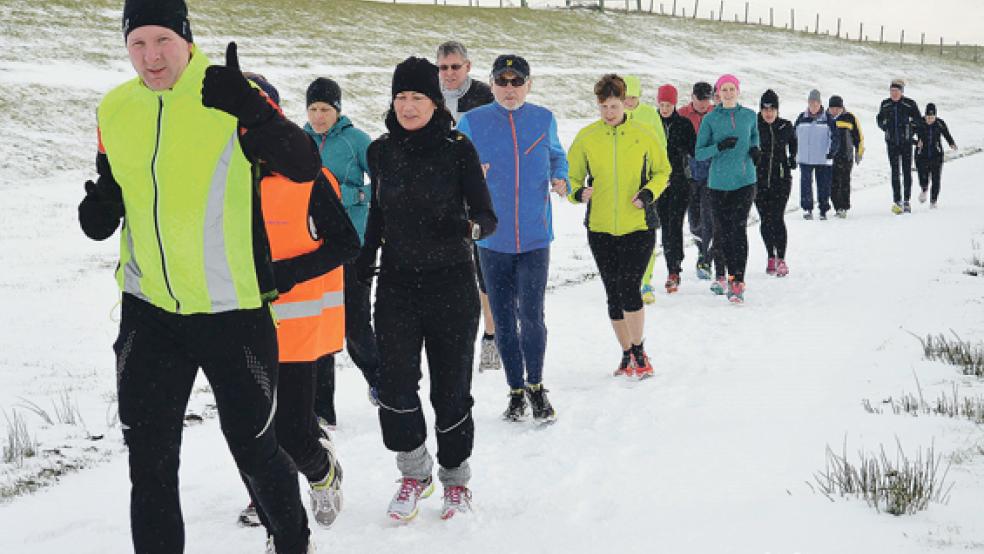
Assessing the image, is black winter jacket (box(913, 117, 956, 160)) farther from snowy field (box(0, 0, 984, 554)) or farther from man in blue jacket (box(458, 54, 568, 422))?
man in blue jacket (box(458, 54, 568, 422))

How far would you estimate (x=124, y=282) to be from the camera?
322cm

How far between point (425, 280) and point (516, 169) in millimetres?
1729

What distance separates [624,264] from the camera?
7.04m

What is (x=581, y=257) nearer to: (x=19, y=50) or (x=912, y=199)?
(x=912, y=199)

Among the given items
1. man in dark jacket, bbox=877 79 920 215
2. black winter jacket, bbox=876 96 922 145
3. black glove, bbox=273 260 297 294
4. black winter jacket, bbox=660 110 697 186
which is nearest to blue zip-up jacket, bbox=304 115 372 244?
black glove, bbox=273 260 297 294

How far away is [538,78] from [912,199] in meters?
26.5

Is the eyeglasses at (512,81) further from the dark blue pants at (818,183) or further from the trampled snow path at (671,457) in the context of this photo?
the dark blue pants at (818,183)

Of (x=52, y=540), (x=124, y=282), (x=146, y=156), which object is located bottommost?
(x=52, y=540)

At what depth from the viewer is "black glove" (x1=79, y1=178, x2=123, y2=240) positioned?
3139 mm

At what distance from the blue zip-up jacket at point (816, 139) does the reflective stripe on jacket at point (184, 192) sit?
1513cm

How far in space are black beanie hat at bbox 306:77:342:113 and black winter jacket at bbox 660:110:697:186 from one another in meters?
5.54

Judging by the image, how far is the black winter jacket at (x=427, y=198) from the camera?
4.41 m

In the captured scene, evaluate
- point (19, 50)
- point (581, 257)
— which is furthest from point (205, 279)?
point (19, 50)

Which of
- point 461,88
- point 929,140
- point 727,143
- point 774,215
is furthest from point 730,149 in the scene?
point 929,140
